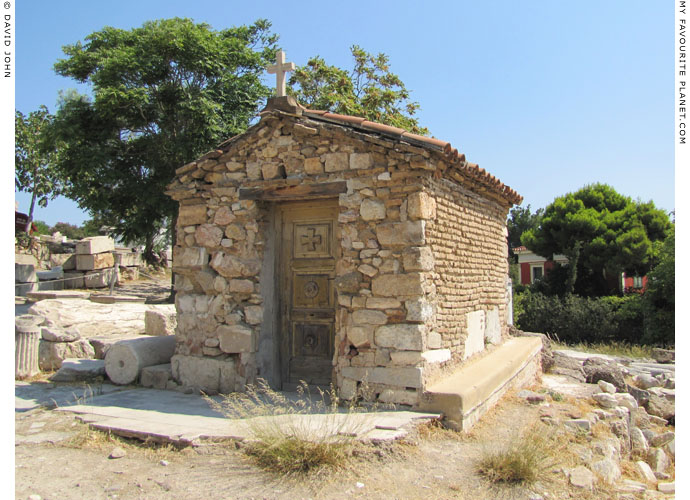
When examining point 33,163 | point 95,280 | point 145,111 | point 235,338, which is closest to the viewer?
point 235,338

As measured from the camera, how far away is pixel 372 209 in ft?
17.8

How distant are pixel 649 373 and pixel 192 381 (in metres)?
9.26

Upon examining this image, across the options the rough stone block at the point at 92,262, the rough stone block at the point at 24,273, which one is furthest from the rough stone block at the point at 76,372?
the rough stone block at the point at 92,262

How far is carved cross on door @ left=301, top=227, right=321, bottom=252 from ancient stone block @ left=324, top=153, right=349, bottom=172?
2.83ft

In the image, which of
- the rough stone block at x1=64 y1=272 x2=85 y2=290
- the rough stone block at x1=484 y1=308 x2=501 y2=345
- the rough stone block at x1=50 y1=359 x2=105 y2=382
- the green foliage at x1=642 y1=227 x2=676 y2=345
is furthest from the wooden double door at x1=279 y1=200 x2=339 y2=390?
the green foliage at x1=642 y1=227 x2=676 y2=345

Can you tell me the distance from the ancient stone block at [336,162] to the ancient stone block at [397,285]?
131cm

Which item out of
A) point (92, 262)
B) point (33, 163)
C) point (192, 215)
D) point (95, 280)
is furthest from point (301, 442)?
point (33, 163)

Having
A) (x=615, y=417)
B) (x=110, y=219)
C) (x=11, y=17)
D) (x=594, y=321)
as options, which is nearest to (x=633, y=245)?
(x=594, y=321)

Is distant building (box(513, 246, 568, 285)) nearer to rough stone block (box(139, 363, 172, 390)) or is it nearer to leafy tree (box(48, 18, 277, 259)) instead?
leafy tree (box(48, 18, 277, 259))

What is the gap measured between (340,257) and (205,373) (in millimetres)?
2307

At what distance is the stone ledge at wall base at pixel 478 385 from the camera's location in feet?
16.1

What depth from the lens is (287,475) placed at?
12.7ft

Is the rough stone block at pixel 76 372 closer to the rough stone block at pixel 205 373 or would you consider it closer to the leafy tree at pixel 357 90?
the rough stone block at pixel 205 373

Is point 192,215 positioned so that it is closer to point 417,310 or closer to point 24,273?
point 417,310
